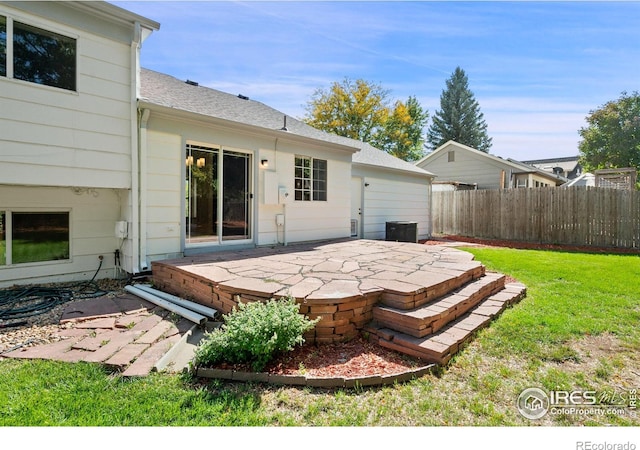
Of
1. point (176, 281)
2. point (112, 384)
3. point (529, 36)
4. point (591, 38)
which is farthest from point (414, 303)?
point (591, 38)

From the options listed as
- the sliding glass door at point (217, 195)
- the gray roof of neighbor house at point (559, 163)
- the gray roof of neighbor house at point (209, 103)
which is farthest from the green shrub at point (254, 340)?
the gray roof of neighbor house at point (559, 163)

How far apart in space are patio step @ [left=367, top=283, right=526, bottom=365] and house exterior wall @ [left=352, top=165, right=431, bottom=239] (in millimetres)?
6697

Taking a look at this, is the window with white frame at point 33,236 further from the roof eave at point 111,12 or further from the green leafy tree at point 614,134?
the green leafy tree at point 614,134

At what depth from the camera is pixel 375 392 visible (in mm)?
2359

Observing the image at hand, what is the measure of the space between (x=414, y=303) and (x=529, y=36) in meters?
5.81

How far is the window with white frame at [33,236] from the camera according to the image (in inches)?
192

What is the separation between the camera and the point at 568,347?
120 inches

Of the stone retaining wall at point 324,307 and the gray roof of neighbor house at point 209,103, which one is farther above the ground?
the gray roof of neighbor house at point 209,103

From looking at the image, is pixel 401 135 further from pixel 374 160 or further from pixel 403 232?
pixel 403 232

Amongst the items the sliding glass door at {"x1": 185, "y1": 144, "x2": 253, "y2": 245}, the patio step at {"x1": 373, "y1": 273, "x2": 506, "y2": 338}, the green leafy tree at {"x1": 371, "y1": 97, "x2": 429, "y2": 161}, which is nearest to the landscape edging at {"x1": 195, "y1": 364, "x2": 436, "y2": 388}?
the patio step at {"x1": 373, "y1": 273, "x2": 506, "y2": 338}

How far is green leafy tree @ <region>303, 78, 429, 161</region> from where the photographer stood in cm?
2394

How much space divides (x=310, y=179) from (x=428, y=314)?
205 inches

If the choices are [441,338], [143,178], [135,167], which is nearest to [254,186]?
[143,178]

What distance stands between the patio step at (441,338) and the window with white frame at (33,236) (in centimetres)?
518
